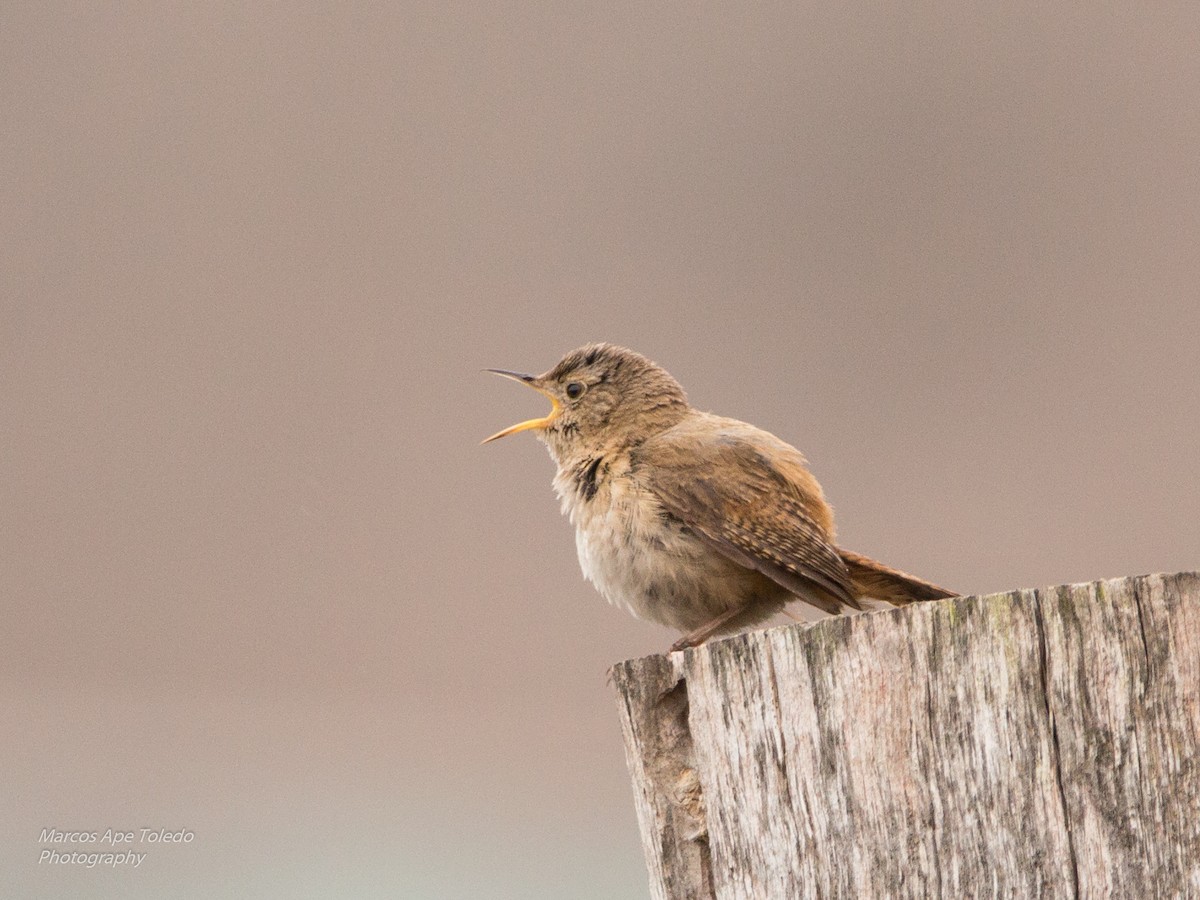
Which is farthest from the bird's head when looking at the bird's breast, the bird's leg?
the bird's leg

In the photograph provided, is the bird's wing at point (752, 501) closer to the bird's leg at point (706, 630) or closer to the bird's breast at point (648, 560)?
the bird's breast at point (648, 560)

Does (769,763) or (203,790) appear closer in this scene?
(769,763)

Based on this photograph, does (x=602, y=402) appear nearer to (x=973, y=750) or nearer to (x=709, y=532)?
(x=709, y=532)

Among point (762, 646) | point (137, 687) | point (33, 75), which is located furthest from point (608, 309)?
point (762, 646)

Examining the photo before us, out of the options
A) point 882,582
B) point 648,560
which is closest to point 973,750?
point 882,582

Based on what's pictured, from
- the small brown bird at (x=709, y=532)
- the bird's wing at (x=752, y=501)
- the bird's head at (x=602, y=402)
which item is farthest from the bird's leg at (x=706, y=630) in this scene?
the bird's head at (x=602, y=402)

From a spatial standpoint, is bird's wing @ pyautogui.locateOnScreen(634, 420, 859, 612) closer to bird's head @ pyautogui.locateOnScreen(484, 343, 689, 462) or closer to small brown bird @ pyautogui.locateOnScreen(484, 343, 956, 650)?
small brown bird @ pyautogui.locateOnScreen(484, 343, 956, 650)

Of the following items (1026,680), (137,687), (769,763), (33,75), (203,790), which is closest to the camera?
(1026,680)

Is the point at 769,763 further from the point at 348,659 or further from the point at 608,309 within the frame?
the point at 608,309
